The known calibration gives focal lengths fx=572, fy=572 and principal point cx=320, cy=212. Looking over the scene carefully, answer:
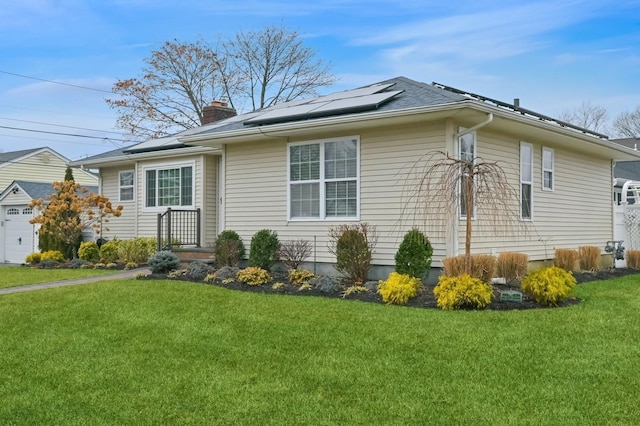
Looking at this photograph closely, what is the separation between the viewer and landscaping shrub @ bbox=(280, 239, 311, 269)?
431 inches

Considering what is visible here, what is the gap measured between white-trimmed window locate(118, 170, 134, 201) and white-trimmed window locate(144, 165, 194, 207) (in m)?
1.41

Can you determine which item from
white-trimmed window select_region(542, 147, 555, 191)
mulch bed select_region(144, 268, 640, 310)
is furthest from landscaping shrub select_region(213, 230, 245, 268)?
white-trimmed window select_region(542, 147, 555, 191)

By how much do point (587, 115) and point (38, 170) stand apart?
34.8m

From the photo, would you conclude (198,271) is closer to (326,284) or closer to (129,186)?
(326,284)

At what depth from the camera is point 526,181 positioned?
11.7 metres

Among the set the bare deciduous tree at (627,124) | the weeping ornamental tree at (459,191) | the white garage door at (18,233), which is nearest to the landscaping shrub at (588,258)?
the weeping ornamental tree at (459,191)

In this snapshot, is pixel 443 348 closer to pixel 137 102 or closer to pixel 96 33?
pixel 96 33

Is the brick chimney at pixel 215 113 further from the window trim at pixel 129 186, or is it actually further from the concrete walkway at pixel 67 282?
the concrete walkway at pixel 67 282

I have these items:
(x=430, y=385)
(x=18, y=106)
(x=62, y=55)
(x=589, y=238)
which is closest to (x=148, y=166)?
(x=62, y=55)

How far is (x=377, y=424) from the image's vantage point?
4.03m

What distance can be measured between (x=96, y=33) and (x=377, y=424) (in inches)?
544

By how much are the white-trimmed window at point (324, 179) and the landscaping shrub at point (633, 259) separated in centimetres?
778

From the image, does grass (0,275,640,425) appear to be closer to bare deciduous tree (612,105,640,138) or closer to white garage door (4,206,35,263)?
white garage door (4,206,35,263)

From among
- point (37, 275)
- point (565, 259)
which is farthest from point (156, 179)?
point (565, 259)
